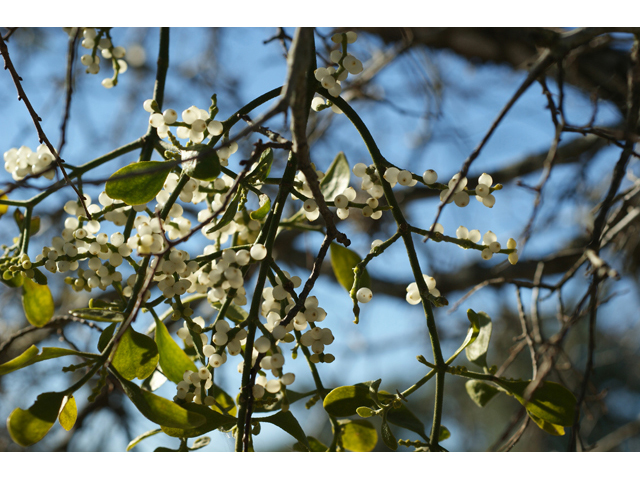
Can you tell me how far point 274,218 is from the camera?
0.46 meters

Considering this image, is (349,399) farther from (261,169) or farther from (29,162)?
(29,162)

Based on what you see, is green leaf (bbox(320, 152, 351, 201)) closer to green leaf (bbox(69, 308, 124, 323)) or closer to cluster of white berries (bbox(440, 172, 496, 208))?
cluster of white berries (bbox(440, 172, 496, 208))

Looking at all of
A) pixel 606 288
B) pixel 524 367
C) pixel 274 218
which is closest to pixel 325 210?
pixel 274 218

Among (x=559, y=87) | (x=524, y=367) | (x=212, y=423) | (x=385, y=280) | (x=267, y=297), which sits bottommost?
(x=212, y=423)

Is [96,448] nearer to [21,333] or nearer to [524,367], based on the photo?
[21,333]

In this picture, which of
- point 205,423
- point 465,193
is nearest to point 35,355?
point 205,423

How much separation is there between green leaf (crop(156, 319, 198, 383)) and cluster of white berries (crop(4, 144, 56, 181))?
0.77 ft

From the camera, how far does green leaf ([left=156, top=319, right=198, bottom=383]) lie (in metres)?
0.53

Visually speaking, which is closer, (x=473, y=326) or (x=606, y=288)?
(x=473, y=326)

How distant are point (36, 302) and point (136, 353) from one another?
199 mm

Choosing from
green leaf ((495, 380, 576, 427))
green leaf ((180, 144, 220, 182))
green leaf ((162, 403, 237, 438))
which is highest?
green leaf ((180, 144, 220, 182))

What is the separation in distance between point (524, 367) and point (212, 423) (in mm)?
3617

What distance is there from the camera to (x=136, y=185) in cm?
45

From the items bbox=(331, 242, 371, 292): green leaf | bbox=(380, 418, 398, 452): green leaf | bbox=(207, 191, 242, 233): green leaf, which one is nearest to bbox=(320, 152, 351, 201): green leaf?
bbox=(331, 242, 371, 292): green leaf
